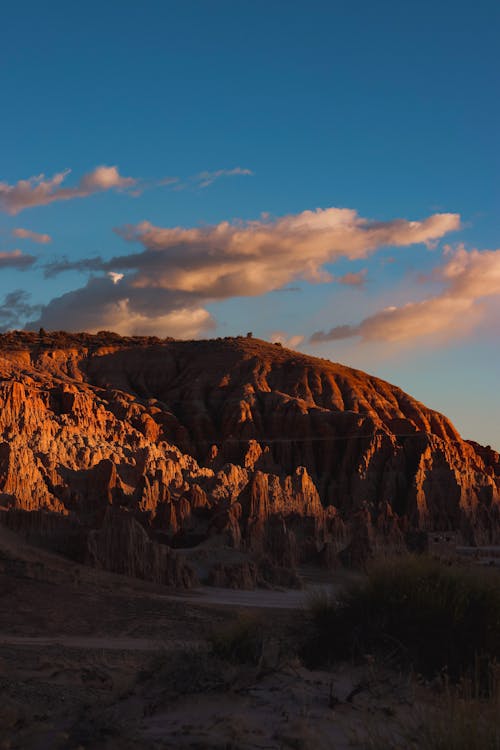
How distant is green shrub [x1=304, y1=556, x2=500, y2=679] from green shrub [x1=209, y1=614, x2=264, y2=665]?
3.41ft

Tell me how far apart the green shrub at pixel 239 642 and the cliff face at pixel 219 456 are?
23732 mm

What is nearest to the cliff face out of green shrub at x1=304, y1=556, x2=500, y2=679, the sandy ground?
the sandy ground

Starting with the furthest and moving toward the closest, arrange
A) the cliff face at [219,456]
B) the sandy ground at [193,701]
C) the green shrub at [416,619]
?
the cliff face at [219,456] → the green shrub at [416,619] → the sandy ground at [193,701]

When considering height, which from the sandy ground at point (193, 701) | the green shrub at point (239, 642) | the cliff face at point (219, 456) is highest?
the cliff face at point (219, 456)

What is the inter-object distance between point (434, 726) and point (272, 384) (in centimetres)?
9803

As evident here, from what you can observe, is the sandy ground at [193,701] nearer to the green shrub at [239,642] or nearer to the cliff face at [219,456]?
the green shrub at [239,642]

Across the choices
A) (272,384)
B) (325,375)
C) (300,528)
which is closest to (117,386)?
(272,384)

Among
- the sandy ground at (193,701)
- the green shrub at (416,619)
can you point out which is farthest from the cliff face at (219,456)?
the green shrub at (416,619)

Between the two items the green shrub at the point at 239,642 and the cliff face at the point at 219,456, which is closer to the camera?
the green shrub at the point at 239,642

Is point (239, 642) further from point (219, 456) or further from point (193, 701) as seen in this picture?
point (219, 456)

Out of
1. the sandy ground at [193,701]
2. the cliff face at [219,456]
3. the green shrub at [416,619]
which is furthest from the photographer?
the cliff face at [219,456]

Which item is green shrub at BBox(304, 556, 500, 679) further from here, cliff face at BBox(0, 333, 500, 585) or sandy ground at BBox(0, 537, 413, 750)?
cliff face at BBox(0, 333, 500, 585)

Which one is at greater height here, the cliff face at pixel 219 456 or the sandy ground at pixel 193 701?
the cliff face at pixel 219 456

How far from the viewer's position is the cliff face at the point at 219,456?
47875mm
